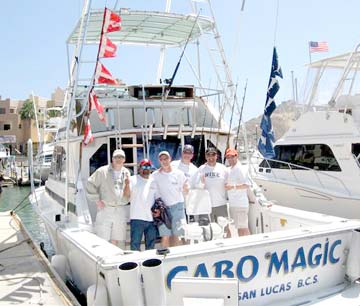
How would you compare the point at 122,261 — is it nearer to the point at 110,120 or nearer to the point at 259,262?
the point at 259,262

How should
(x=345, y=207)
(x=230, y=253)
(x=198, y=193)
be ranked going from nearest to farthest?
(x=230, y=253) → (x=198, y=193) → (x=345, y=207)

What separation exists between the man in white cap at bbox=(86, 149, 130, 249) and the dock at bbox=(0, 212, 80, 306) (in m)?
0.76

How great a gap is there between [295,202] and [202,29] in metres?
5.44

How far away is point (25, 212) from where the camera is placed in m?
15.8

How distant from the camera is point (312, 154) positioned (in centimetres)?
1094

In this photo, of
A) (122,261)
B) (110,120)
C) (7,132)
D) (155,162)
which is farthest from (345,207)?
(7,132)

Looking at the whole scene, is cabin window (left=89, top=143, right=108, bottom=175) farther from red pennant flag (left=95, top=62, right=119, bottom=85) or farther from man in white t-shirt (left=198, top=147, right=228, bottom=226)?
man in white t-shirt (left=198, top=147, right=228, bottom=226)

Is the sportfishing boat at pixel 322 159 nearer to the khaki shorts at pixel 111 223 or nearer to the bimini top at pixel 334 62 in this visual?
the bimini top at pixel 334 62

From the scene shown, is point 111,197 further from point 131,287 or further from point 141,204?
point 131,287

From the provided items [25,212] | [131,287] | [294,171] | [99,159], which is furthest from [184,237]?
[25,212]

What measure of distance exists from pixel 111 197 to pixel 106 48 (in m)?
1.90

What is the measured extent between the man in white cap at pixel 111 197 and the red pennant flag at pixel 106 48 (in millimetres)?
1325

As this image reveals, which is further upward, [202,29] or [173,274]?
[202,29]

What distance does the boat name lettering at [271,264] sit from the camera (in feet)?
11.5
